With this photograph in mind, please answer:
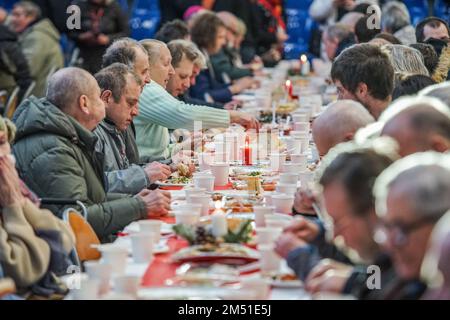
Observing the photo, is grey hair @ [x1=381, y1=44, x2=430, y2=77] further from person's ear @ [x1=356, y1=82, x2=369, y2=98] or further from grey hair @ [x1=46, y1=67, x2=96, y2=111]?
grey hair @ [x1=46, y1=67, x2=96, y2=111]

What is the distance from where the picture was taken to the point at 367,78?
260 inches

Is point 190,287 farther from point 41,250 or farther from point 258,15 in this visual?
point 258,15

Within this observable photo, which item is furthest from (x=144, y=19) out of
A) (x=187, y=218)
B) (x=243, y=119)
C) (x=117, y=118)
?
(x=187, y=218)

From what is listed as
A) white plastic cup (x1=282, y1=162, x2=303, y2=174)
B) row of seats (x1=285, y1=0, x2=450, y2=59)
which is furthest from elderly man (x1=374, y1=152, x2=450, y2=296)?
row of seats (x1=285, y1=0, x2=450, y2=59)

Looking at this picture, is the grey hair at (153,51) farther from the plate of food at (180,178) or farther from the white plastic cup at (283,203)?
the white plastic cup at (283,203)

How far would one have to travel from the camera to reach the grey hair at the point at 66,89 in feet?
18.8

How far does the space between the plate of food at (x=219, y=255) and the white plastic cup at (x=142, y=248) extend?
10 cm

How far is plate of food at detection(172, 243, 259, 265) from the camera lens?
4367mm

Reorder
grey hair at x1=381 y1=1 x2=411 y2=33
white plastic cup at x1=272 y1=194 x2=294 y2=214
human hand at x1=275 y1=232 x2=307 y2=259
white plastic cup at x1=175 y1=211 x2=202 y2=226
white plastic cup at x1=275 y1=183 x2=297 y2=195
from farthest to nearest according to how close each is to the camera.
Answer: grey hair at x1=381 y1=1 x2=411 y2=33 < white plastic cup at x1=275 y1=183 x2=297 y2=195 < white plastic cup at x1=272 y1=194 x2=294 y2=214 < white plastic cup at x1=175 y1=211 x2=202 y2=226 < human hand at x1=275 y1=232 x2=307 y2=259

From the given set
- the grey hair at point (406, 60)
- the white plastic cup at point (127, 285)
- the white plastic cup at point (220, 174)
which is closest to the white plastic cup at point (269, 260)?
the white plastic cup at point (127, 285)

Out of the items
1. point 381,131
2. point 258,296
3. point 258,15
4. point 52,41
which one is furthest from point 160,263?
point 258,15

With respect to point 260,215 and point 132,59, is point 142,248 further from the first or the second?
point 132,59

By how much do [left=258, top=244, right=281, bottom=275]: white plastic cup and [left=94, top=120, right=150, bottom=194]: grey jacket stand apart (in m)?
2.08

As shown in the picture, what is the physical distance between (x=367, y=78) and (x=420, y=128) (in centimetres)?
208
